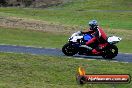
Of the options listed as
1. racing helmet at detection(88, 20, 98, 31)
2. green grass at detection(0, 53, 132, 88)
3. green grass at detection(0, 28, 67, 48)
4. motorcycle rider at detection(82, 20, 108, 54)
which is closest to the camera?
green grass at detection(0, 53, 132, 88)

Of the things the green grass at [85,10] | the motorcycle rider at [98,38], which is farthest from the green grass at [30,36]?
the green grass at [85,10]

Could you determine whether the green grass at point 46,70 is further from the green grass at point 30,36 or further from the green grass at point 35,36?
the green grass at point 30,36

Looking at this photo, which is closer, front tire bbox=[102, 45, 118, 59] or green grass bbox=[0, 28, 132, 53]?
front tire bbox=[102, 45, 118, 59]

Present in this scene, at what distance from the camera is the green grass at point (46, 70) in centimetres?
1519

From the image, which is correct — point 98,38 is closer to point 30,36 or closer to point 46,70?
point 46,70

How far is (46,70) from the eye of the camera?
17344mm

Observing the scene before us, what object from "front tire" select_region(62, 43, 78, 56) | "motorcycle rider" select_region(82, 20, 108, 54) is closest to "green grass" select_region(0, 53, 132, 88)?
"front tire" select_region(62, 43, 78, 56)

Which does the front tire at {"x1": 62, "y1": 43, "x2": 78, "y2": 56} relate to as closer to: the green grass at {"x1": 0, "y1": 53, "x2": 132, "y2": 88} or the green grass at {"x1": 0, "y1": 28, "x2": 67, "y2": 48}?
the green grass at {"x1": 0, "y1": 53, "x2": 132, "y2": 88}

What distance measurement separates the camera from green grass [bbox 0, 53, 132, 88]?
598 inches

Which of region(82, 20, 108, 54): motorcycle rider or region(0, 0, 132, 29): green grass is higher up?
region(82, 20, 108, 54): motorcycle rider

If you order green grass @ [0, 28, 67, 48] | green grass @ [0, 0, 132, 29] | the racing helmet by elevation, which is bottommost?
green grass @ [0, 0, 132, 29]

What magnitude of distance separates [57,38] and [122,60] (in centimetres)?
1424

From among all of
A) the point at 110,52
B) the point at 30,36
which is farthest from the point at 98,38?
the point at 30,36

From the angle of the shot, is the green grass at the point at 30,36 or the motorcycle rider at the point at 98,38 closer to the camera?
the motorcycle rider at the point at 98,38
